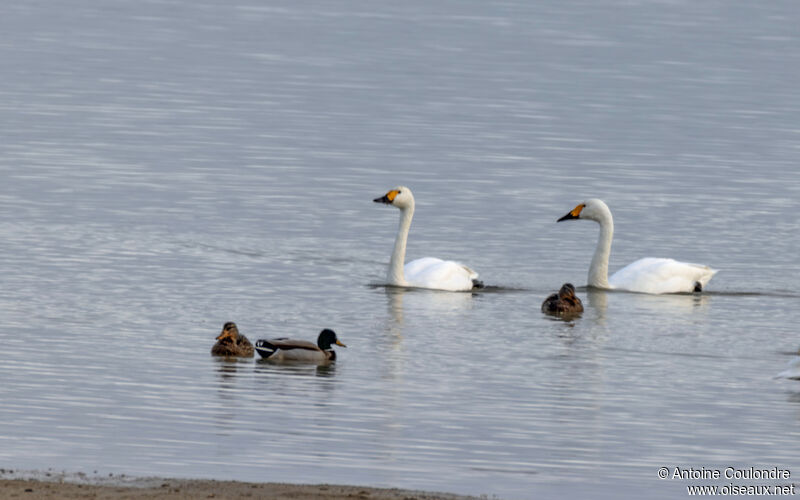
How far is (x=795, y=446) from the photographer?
12.8m

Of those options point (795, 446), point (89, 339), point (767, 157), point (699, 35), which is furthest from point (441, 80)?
point (795, 446)

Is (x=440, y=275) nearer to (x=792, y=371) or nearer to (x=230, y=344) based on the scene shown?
(x=230, y=344)

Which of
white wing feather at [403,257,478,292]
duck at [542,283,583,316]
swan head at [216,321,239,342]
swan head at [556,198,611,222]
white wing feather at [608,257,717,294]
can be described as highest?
swan head at [556,198,611,222]

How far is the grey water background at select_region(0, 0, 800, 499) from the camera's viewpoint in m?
12.4

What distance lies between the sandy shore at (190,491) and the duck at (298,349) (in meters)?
4.71

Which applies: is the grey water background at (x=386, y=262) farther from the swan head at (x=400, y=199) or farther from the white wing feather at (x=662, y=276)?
the swan head at (x=400, y=199)

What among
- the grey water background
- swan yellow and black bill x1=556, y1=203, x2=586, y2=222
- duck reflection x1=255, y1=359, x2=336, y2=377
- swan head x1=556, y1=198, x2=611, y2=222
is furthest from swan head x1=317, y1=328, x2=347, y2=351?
swan yellow and black bill x1=556, y1=203, x2=586, y2=222

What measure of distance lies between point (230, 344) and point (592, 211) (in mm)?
7619

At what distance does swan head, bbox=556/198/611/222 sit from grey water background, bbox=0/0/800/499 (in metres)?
0.63

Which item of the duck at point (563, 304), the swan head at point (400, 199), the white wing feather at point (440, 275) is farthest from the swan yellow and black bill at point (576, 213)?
the duck at point (563, 304)

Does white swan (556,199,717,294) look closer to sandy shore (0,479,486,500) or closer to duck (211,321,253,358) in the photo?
duck (211,321,253,358)

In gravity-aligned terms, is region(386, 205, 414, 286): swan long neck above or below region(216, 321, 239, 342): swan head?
above

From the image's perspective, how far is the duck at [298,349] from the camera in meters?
15.4

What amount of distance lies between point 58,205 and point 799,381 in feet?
39.3
